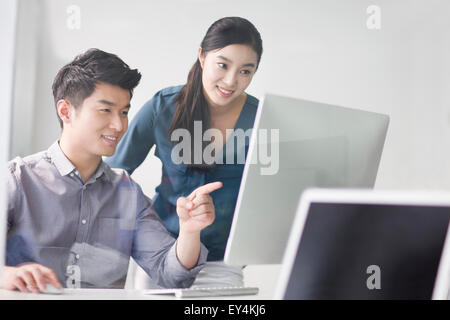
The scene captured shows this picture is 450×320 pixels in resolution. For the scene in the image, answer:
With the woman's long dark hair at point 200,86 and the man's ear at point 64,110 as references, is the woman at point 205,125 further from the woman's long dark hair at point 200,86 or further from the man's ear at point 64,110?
the man's ear at point 64,110

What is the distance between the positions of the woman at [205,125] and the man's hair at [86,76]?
20cm

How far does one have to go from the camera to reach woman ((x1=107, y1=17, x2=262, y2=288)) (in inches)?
86.0

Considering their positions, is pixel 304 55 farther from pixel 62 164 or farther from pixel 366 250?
pixel 366 250

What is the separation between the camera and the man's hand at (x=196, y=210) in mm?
2090

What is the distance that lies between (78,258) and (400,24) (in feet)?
6.20

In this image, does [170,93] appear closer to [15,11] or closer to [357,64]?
[15,11]

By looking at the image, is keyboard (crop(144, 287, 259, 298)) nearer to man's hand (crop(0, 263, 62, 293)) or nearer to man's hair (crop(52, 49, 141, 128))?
man's hand (crop(0, 263, 62, 293))

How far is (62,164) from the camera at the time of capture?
6.86 feet

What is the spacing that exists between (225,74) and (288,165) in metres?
1.02

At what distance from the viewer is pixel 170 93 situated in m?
2.22

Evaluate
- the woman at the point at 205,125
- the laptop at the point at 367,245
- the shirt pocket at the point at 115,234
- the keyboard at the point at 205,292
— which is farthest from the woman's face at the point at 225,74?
the laptop at the point at 367,245

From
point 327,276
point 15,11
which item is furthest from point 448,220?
point 15,11

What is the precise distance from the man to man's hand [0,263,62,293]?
0.51 metres

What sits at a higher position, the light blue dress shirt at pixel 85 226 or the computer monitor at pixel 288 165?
the computer monitor at pixel 288 165
